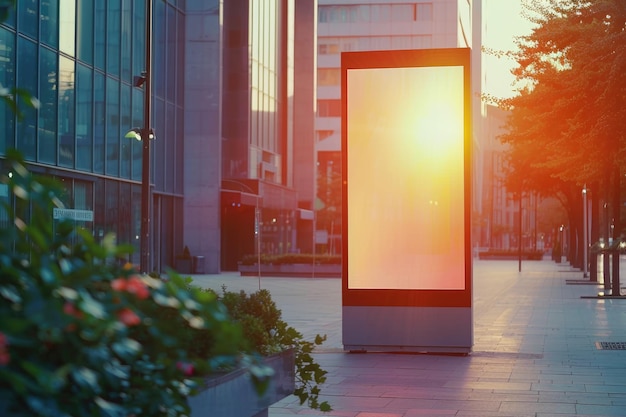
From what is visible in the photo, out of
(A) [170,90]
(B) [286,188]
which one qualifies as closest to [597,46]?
(A) [170,90]

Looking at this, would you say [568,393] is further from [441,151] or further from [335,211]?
[335,211]

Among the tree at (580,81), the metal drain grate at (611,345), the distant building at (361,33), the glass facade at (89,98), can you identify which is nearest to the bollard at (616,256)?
the tree at (580,81)

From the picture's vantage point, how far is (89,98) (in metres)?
36.1

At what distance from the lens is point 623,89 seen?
1895cm

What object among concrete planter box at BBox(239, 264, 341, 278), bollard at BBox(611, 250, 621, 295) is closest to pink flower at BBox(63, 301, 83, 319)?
bollard at BBox(611, 250, 621, 295)

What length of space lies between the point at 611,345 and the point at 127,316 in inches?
600

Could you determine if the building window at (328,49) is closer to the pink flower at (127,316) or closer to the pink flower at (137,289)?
the pink flower at (137,289)

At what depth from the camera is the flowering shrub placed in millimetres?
2371

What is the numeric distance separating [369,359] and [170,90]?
36.1 meters

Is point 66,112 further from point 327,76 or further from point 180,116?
point 327,76

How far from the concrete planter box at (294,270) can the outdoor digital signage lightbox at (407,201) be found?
35.1 m

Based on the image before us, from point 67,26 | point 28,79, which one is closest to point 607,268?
point 28,79

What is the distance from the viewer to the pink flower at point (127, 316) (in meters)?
2.50

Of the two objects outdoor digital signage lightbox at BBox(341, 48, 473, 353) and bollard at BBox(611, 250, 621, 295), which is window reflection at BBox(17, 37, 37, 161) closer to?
bollard at BBox(611, 250, 621, 295)
